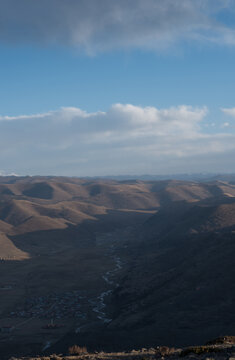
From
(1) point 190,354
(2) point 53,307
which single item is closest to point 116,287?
(2) point 53,307

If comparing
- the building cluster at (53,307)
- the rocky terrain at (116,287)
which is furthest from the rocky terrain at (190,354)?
the building cluster at (53,307)

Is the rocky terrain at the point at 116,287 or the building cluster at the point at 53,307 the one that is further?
the building cluster at the point at 53,307

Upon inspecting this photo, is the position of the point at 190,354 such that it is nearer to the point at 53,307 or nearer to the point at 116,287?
the point at 53,307

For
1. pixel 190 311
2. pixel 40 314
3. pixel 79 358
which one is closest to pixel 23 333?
pixel 40 314

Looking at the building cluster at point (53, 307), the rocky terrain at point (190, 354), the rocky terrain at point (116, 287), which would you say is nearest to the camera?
the rocky terrain at point (190, 354)

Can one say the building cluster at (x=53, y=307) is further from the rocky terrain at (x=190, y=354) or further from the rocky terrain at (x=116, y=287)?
the rocky terrain at (x=190, y=354)

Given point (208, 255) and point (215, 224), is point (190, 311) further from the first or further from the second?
point (215, 224)

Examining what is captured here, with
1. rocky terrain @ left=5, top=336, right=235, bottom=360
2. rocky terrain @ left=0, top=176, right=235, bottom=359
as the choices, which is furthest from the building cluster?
rocky terrain @ left=5, top=336, right=235, bottom=360

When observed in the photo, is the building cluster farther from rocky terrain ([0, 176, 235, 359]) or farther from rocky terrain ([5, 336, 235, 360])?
rocky terrain ([5, 336, 235, 360])
